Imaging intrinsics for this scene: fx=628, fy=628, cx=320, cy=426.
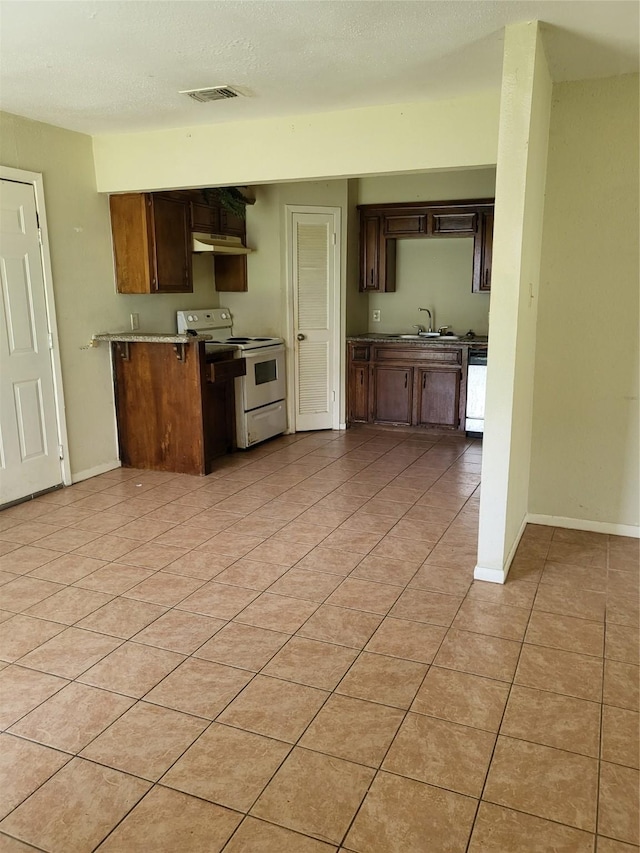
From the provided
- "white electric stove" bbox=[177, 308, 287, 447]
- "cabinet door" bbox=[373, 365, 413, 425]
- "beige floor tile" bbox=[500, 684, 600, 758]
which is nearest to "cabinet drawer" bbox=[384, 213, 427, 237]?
"cabinet door" bbox=[373, 365, 413, 425]

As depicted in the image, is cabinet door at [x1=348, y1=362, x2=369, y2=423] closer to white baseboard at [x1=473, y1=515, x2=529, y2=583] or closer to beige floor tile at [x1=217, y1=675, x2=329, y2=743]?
white baseboard at [x1=473, y1=515, x2=529, y2=583]

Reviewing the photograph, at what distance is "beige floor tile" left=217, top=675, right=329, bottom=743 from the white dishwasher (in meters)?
3.99

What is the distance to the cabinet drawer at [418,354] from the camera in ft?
19.4

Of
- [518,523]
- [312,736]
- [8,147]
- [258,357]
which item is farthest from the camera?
[258,357]

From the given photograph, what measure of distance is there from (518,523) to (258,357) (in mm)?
2835

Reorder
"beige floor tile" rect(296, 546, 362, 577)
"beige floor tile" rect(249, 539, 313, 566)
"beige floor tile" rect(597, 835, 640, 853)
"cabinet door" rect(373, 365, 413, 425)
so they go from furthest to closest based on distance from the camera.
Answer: "cabinet door" rect(373, 365, 413, 425) < "beige floor tile" rect(249, 539, 313, 566) < "beige floor tile" rect(296, 546, 362, 577) < "beige floor tile" rect(597, 835, 640, 853)

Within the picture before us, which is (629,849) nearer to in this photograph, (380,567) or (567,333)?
(380,567)

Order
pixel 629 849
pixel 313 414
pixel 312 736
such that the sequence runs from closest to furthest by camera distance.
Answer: pixel 629 849 → pixel 312 736 → pixel 313 414

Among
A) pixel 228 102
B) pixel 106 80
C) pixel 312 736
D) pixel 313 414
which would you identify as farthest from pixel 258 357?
pixel 312 736

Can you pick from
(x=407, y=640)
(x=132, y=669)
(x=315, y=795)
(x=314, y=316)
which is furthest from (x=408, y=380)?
(x=315, y=795)

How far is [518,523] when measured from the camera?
11.4ft

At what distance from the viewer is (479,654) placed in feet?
7.95

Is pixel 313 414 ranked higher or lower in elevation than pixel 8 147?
lower

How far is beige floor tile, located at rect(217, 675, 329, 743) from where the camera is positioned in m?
2.02
